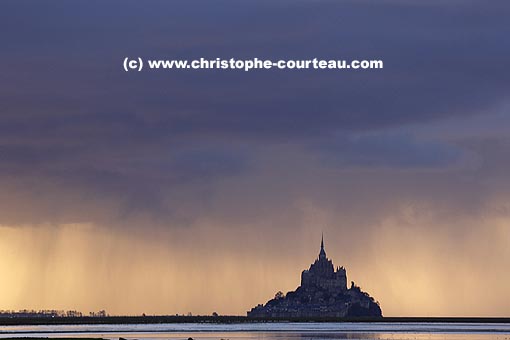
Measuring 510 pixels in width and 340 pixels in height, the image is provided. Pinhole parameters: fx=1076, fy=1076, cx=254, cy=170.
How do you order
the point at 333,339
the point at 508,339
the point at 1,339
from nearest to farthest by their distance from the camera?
the point at 1,339
the point at 333,339
the point at 508,339

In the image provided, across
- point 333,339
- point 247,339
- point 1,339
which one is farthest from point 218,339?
point 1,339

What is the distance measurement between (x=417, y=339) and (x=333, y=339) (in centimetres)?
2346

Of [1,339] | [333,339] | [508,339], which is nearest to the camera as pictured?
[1,339]

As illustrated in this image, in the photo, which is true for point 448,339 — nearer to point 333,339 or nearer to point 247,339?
point 333,339

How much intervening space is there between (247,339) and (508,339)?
140 ft

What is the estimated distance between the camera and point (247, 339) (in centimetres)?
16288

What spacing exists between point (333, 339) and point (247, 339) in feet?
42.7

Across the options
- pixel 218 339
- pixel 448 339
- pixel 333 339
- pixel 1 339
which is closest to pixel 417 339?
pixel 448 339

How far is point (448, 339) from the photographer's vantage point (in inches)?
6796

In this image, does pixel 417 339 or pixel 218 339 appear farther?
pixel 417 339

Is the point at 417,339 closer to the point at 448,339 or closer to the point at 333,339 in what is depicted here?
the point at 448,339

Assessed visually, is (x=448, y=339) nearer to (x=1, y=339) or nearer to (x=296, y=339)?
(x=296, y=339)

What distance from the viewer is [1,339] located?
144m

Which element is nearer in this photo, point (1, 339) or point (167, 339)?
point (1, 339)
